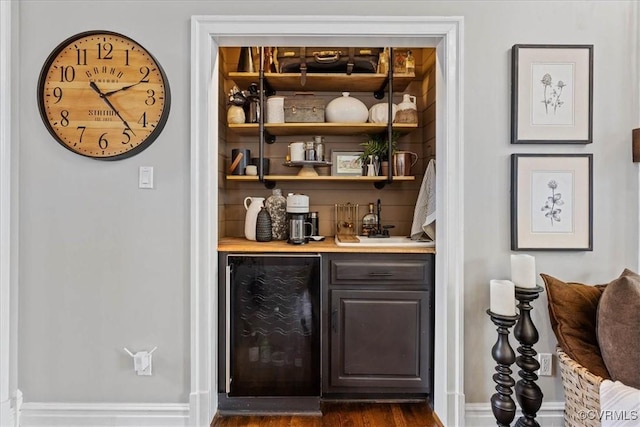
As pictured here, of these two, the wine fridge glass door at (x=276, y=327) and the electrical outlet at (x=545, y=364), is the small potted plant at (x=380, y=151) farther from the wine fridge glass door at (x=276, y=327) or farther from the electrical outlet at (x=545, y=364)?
the electrical outlet at (x=545, y=364)

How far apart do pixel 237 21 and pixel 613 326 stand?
2.20 m

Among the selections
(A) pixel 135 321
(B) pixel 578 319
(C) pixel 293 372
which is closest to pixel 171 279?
(A) pixel 135 321

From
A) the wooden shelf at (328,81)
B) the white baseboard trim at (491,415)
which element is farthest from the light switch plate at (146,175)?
the white baseboard trim at (491,415)

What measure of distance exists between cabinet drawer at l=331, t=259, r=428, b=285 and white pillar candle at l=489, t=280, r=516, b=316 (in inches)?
18.8

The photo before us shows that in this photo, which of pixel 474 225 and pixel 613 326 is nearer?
pixel 613 326

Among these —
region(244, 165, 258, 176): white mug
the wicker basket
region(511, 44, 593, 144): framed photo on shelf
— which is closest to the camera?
the wicker basket

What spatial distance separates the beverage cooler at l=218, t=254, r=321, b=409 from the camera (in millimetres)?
2297

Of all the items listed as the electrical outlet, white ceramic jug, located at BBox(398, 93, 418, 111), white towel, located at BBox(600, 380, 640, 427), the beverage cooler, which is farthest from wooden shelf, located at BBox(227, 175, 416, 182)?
white towel, located at BBox(600, 380, 640, 427)

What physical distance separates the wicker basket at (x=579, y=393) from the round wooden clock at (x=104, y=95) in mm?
2275

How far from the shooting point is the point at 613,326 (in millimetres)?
1682

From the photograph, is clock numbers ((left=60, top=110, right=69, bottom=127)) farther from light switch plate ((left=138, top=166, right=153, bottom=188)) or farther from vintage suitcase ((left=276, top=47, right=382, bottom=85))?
vintage suitcase ((left=276, top=47, right=382, bottom=85))

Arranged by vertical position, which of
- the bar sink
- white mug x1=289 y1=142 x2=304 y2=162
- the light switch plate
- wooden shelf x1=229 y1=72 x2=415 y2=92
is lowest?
the bar sink

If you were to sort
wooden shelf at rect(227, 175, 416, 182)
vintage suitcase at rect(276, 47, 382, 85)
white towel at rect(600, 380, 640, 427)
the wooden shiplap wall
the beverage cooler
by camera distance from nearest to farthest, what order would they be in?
white towel at rect(600, 380, 640, 427), the beverage cooler, vintage suitcase at rect(276, 47, 382, 85), wooden shelf at rect(227, 175, 416, 182), the wooden shiplap wall

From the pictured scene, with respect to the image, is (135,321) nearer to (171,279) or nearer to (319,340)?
(171,279)
